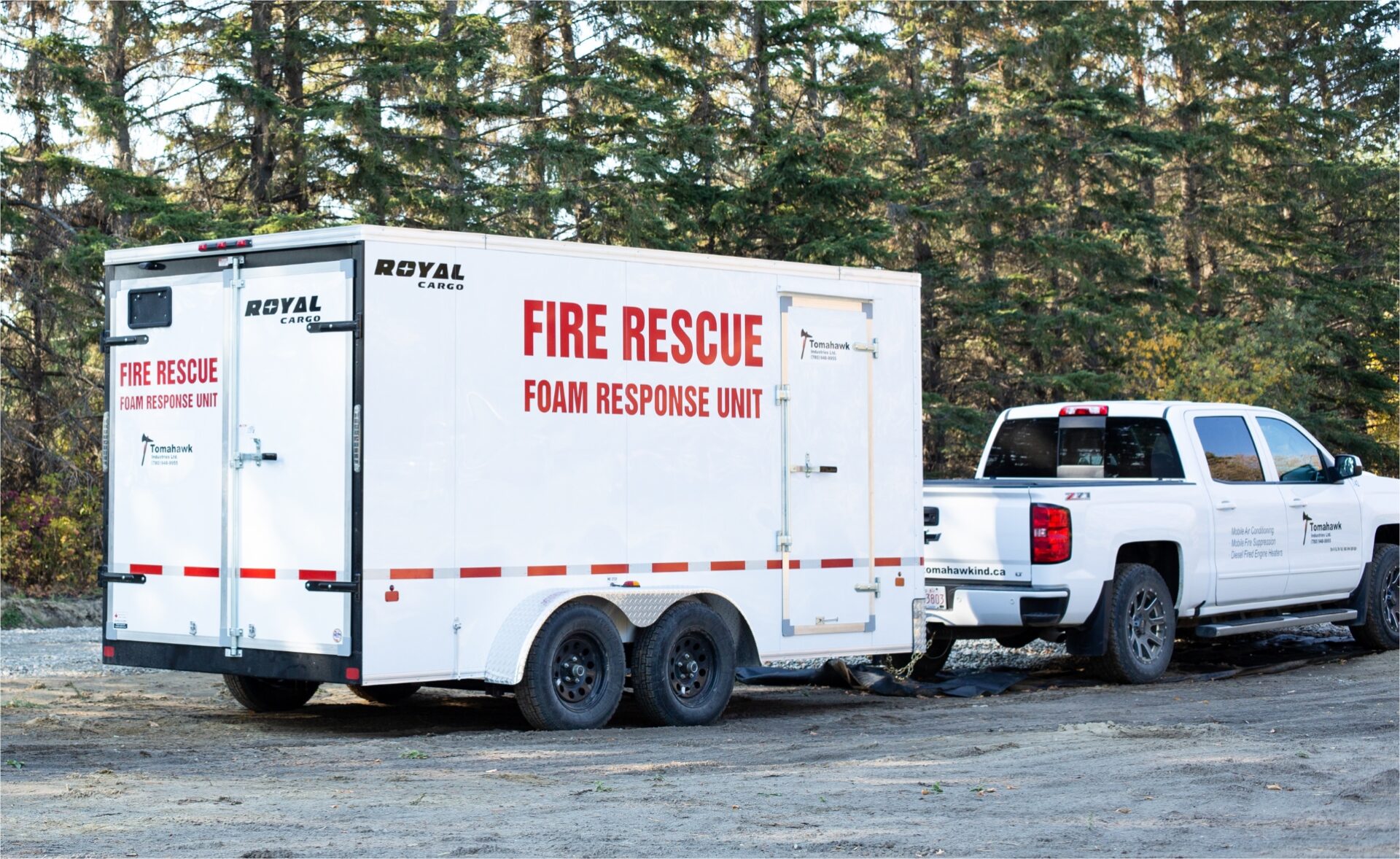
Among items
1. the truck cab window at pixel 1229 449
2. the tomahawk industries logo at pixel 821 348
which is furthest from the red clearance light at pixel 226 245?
the truck cab window at pixel 1229 449

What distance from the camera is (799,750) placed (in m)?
9.26

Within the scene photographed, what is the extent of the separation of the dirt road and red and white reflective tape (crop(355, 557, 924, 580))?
0.96 meters

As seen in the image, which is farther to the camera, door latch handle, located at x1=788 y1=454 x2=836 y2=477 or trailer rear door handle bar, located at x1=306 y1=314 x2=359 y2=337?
door latch handle, located at x1=788 y1=454 x2=836 y2=477

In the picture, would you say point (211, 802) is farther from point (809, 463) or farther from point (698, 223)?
point (698, 223)

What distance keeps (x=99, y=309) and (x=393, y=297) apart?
1505 cm

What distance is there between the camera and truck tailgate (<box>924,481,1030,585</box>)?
11.9m

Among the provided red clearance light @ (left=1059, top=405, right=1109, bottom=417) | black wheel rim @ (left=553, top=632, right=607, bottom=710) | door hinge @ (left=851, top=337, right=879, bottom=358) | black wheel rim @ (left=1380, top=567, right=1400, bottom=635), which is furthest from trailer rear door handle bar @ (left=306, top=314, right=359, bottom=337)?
black wheel rim @ (left=1380, top=567, right=1400, bottom=635)

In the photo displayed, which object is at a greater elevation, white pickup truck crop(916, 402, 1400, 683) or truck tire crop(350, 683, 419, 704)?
white pickup truck crop(916, 402, 1400, 683)

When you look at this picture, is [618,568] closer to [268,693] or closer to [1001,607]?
[268,693]

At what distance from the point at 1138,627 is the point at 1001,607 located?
1.34 meters

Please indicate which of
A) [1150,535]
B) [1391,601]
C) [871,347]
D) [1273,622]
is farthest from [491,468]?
[1391,601]

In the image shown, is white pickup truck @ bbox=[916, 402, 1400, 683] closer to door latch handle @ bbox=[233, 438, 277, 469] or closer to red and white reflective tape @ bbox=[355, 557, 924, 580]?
red and white reflective tape @ bbox=[355, 557, 924, 580]

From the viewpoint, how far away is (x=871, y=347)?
442 inches

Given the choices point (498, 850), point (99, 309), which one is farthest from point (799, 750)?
point (99, 309)
